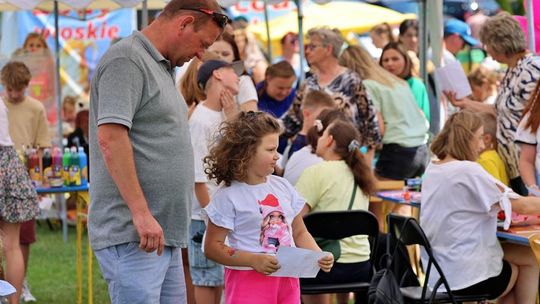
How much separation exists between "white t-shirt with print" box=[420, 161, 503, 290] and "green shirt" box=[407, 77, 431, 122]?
10.6 feet

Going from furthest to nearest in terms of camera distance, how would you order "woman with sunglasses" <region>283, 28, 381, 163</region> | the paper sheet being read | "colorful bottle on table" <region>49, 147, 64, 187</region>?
1. "woman with sunglasses" <region>283, 28, 381, 163</region>
2. "colorful bottle on table" <region>49, 147, 64, 187</region>
3. the paper sheet being read

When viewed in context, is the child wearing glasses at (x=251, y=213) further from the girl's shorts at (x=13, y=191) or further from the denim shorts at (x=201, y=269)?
the girl's shorts at (x=13, y=191)

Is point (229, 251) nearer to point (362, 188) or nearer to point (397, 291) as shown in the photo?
point (397, 291)

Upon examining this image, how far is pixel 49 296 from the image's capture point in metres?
8.41

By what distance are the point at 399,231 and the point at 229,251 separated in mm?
1841

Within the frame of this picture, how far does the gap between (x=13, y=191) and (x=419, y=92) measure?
12.5ft

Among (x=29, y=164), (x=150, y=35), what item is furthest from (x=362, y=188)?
(x=29, y=164)

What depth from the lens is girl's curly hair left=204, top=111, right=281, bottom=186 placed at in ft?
14.9

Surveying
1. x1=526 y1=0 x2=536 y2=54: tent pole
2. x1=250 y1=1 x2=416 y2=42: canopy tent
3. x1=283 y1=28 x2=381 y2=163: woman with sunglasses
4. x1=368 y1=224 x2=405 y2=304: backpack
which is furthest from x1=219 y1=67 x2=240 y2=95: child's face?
x1=250 y1=1 x2=416 y2=42: canopy tent

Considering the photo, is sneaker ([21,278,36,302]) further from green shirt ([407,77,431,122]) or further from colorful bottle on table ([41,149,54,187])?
green shirt ([407,77,431,122])

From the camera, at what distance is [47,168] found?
7.52 m

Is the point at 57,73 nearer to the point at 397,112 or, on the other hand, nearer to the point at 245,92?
the point at 397,112

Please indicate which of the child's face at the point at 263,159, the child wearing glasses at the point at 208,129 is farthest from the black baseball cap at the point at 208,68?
the child's face at the point at 263,159

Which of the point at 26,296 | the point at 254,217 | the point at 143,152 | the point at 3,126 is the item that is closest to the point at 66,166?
the point at 3,126
